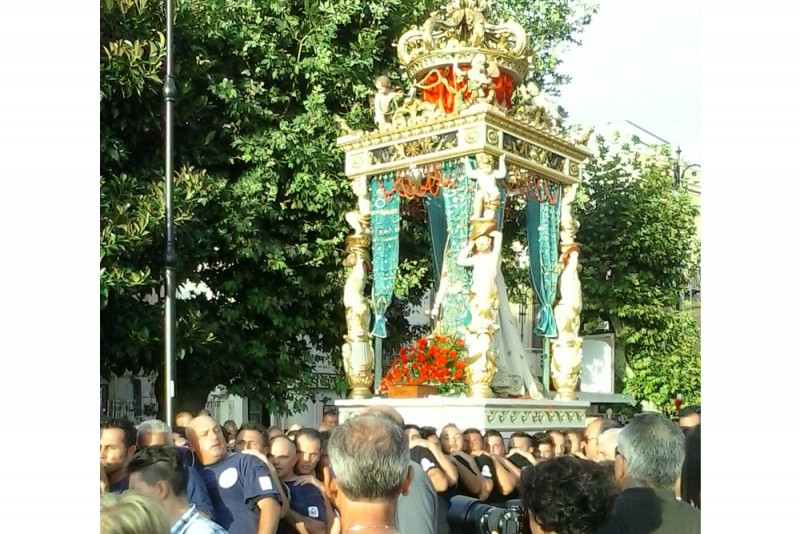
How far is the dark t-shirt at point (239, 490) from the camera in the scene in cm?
484

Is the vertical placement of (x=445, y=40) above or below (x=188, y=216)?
above

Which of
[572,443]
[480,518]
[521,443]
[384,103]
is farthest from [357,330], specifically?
[480,518]

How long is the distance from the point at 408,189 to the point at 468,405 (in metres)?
2.99

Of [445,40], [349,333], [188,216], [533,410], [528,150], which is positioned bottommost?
[533,410]

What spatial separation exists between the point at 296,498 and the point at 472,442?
7.02 feet

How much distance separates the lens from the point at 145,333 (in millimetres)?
12398

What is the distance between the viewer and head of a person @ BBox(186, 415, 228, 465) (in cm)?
500

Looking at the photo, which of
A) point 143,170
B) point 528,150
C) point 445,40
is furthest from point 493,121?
point 143,170

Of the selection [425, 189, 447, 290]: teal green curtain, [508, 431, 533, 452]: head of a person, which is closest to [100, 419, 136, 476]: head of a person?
[508, 431, 533, 452]: head of a person

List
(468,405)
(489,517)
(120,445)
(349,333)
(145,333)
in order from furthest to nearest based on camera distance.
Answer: (349,333) < (145,333) < (468,405) < (120,445) < (489,517)

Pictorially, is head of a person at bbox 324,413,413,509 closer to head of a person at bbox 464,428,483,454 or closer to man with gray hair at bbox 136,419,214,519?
man with gray hair at bbox 136,419,214,519

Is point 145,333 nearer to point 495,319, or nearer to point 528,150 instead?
point 495,319

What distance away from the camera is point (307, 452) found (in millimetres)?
5633

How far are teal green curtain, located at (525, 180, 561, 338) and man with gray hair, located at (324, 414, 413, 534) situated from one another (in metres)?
10.3
